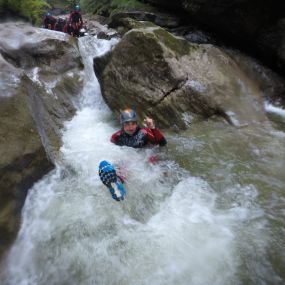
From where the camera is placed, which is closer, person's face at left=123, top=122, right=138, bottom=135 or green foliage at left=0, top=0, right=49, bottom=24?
person's face at left=123, top=122, right=138, bottom=135

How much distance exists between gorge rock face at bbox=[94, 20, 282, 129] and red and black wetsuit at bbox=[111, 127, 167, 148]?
1.16 metres

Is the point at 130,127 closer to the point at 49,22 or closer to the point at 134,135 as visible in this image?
the point at 134,135

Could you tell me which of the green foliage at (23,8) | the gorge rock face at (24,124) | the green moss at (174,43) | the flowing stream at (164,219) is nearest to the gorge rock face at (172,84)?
the green moss at (174,43)

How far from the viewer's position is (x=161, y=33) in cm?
726

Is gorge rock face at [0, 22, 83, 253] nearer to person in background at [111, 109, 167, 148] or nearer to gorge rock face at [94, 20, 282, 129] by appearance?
person in background at [111, 109, 167, 148]

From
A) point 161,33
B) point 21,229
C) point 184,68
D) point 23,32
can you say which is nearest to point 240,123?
point 184,68

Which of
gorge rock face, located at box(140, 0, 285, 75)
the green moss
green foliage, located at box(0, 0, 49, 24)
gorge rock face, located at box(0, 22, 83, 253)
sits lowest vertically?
green foliage, located at box(0, 0, 49, 24)

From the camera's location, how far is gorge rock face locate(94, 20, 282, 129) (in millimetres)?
6656

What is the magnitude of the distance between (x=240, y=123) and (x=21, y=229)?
4.57 m

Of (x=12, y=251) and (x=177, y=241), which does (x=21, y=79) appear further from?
(x=177, y=241)

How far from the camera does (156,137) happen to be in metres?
5.43

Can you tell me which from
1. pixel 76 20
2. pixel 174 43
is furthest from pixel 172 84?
pixel 76 20

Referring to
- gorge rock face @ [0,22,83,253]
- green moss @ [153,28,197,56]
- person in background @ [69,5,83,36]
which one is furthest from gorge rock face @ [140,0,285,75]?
person in background @ [69,5,83,36]

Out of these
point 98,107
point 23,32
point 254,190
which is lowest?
point 98,107
